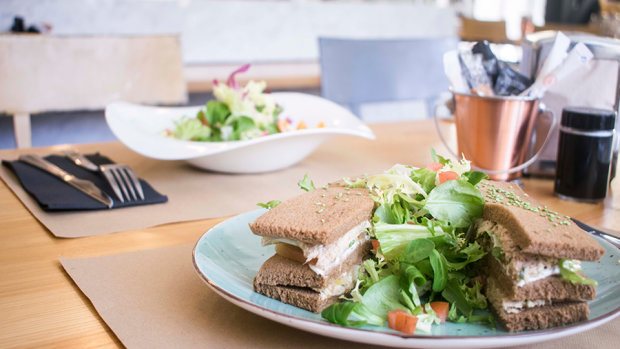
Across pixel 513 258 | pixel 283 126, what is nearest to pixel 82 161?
pixel 283 126

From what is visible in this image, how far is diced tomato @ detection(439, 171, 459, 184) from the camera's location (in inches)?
28.5

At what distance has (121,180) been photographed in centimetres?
108

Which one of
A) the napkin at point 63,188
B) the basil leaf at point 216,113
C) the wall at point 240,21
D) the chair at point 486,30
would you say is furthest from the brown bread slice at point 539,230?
the chair at point 486,30

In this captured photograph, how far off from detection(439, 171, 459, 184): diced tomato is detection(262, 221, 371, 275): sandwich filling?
13 centimetres

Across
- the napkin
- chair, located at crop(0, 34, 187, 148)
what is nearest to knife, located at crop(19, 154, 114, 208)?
the napkin

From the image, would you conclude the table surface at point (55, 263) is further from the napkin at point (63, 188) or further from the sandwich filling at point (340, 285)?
the sandwich filling at point (340, 285)

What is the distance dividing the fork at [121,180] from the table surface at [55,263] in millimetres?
150

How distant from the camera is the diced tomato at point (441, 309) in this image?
0.57m

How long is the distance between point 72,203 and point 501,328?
748 millimetres

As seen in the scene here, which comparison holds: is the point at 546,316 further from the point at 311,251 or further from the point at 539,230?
the point at 311,251

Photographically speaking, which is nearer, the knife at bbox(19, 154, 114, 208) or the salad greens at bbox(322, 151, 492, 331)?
the salad greens at bbox(322, 151, 492, 331)

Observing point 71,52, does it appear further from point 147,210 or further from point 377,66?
point 147,210

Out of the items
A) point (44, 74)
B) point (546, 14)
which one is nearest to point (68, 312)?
point (44, 74)

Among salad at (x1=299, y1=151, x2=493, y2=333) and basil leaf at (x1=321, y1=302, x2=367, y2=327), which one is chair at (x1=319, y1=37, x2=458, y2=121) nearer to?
salad at (x1=299, y1=151, x2=493, y2=333)
